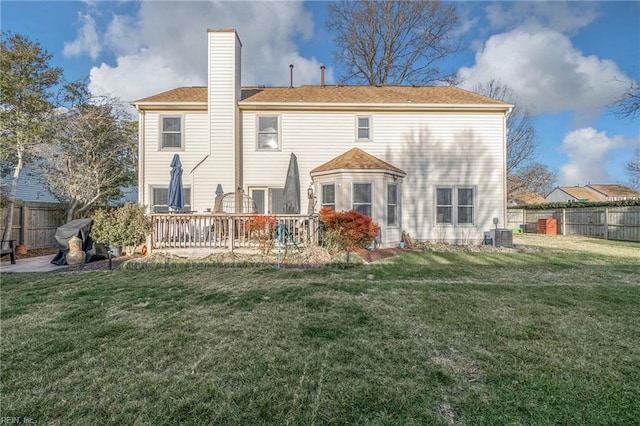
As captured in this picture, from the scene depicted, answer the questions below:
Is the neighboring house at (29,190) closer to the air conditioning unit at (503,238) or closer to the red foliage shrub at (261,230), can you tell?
the red foliage shrub at (261,230)

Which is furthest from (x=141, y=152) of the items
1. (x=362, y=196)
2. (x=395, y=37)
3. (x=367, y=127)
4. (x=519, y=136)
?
(x=519, y=136)

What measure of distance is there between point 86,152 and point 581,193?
55741mm

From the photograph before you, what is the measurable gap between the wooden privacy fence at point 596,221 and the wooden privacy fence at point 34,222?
2546 centimetres

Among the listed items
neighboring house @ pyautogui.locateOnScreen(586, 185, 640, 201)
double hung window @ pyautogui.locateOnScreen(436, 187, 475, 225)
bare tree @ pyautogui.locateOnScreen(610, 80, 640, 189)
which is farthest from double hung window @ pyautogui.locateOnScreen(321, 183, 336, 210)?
neighboring house @ pyautogui.locateOnScreen(586, 185, 640, 201)

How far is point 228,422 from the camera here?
1.96m

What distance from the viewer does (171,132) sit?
1199 centimetres

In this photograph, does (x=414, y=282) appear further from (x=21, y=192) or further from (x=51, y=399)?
(x=21, y=192)

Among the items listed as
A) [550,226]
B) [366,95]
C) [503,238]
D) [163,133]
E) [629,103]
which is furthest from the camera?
[550,226]

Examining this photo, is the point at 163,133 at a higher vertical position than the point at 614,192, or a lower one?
higher

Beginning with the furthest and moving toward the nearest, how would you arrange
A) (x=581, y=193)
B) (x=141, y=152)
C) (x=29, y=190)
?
(x=581, y=193), (x=29, y=190), (x=141, y=152)

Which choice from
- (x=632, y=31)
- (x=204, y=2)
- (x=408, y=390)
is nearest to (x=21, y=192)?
(x=204, y=2)

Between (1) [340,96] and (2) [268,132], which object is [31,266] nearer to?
(2) [268,132]

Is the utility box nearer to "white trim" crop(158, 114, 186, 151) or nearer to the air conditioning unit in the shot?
the air conditioning unit

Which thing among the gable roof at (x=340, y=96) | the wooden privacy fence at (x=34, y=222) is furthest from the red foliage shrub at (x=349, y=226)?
the wooden privacy fence at (x=34, y=222)
